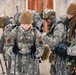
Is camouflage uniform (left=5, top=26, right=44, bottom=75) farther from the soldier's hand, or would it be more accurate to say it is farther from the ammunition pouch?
the soldier's hand

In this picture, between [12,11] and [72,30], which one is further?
[12,11]

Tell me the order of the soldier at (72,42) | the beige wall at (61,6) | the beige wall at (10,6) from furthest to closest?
the beige wall at (10,6)
the beige wall at (61,6)
the soldier at (72,42)

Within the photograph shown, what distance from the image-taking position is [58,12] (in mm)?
12812

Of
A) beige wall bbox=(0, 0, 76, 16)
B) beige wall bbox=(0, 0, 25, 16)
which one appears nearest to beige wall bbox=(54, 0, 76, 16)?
beige wall bbox=(0, 0, 76, 16)

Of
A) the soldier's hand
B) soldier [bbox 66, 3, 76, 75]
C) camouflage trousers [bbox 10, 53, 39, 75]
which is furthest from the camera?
the soldier's hand

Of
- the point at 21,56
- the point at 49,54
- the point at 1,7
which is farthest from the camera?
the point at 1,7

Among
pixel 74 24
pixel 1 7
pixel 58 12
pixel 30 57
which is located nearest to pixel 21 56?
pixel 30 57

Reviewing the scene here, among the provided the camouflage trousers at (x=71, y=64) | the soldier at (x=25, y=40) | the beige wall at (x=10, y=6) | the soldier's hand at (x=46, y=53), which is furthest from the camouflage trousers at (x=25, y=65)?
the beige wall at (x=10, y=6)

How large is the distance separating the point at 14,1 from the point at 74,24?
7890 millimetres

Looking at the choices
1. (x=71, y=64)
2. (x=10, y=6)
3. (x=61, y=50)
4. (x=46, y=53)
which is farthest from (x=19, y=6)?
(x=71, y=64)

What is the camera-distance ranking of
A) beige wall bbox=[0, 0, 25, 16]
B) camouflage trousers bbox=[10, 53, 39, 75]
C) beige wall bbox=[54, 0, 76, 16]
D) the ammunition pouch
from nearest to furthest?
the ammunition pouch < camouflage trousers bbox=[10, 53, 39, 75] < beige wall bbox=[54, 0, 76, 16] < beige wall bbox=[0, 0, 25, 16]

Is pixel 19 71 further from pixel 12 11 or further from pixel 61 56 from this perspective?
pixel 12 11

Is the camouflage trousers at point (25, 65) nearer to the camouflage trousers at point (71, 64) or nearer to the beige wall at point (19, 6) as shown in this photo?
the camouflage trousers at point (71, 64)

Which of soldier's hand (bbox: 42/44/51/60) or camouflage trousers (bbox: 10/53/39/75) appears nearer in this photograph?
camouflage trousers (bbox: 10/53/39/75)
